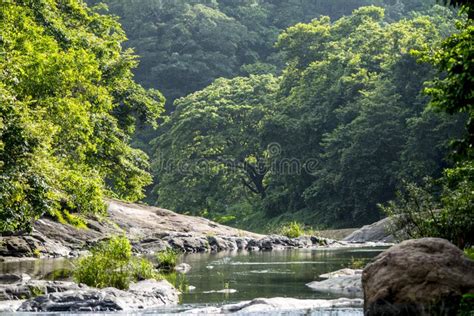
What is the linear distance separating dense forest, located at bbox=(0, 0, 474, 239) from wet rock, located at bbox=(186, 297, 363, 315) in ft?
16.4

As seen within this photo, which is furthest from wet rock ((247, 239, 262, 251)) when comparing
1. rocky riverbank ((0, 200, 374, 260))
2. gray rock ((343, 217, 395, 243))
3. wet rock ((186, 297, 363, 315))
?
wet rock ((186, 297, 363, 315))

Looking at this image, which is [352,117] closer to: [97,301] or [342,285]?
[342,285]

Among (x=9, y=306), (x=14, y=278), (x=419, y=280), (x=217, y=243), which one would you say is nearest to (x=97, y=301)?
(x=9, y=306)

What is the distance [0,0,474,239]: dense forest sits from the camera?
2925 centimetres

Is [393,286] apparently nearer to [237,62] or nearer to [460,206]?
[460,206]

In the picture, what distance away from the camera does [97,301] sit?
55.2ft

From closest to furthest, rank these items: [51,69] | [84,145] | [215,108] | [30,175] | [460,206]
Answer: [460,206], [30,175], [51,69], [84,145], [215,108]

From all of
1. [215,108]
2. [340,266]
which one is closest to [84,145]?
[340,266]

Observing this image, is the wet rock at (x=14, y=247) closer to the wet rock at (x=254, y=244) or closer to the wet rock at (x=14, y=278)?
the wet rock at (x=14, y=278)

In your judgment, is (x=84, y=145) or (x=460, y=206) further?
(x=84, y=145)

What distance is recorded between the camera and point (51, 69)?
31.7 meters

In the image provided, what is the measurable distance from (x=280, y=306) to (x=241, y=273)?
9316 mm

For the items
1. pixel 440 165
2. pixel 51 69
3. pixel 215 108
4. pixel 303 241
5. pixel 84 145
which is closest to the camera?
pixel 51 69

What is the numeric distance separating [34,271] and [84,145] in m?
10.5
